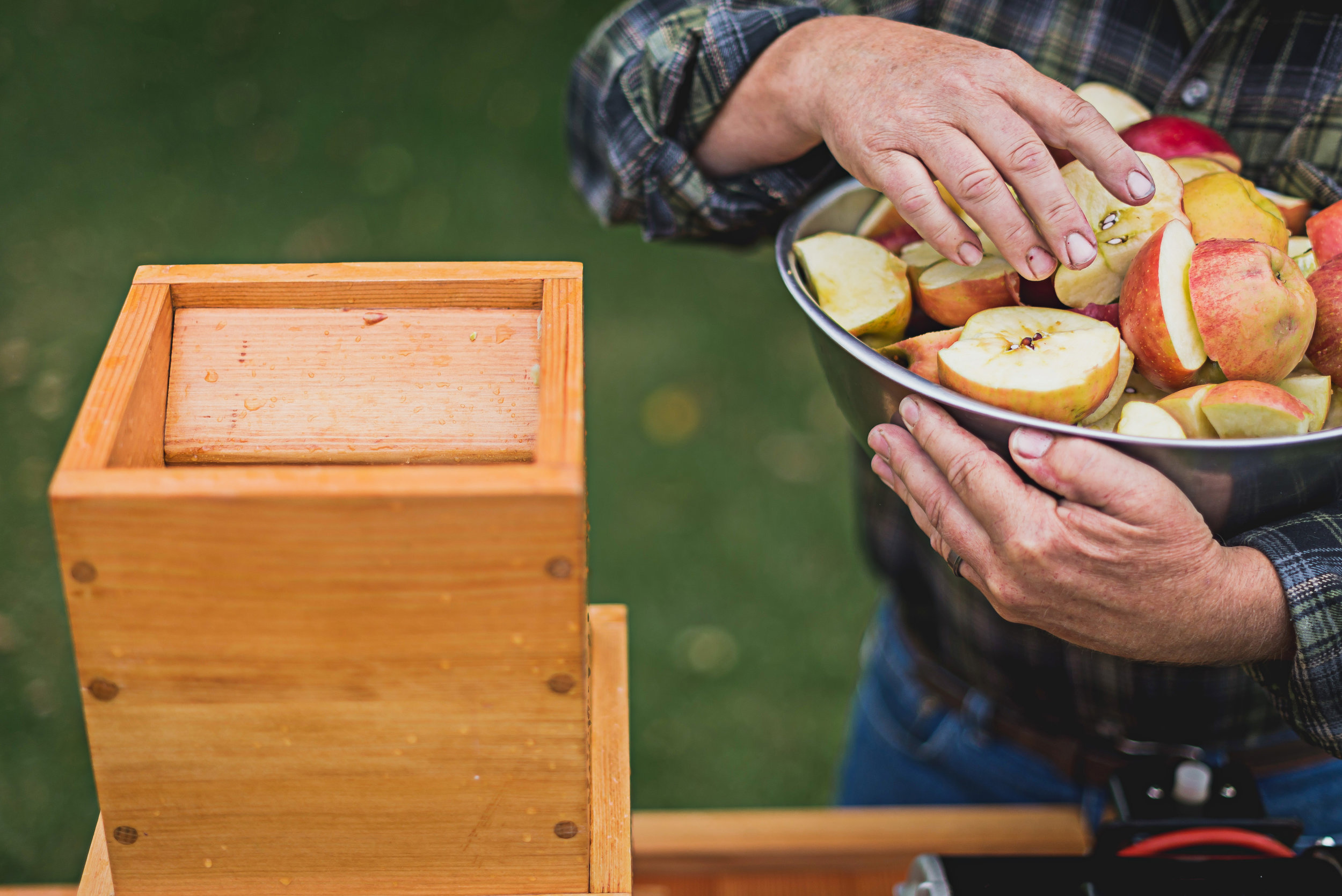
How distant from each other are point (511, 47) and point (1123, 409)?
357 cm

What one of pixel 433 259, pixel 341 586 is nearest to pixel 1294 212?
pixel 341 586

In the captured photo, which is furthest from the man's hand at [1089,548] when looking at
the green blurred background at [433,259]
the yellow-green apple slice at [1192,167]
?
the green blurred background at [433,259]

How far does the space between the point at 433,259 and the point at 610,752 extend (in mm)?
2856

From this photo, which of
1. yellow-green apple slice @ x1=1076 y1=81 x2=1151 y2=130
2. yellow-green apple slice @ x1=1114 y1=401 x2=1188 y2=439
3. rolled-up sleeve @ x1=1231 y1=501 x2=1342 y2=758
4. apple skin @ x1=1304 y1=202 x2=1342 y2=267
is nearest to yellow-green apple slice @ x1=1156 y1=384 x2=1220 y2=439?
yellow-green apple slice @ x1=1114 y1=401 x2=1188 y2=439

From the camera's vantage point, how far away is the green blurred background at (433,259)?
2.38m

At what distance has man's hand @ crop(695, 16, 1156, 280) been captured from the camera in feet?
2.64

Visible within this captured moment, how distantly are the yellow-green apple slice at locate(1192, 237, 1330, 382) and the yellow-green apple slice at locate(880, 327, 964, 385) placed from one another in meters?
0.19

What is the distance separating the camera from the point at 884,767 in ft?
5.15

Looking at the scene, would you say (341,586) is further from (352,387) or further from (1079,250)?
(1079,250)

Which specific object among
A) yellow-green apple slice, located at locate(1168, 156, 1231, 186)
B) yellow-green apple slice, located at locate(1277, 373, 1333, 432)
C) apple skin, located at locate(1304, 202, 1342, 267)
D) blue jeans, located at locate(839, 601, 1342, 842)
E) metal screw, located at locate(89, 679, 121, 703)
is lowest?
blue jeans, located at locate(839, 601, 1342, 842)

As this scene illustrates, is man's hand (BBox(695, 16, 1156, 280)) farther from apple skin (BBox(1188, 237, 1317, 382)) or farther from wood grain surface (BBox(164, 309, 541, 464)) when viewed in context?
wood grain surface (BBox(164, 309, 541, 464))

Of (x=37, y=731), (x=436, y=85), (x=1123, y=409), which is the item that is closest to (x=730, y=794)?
(x=37, y=731)

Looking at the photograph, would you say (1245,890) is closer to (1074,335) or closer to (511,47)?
(1074,335)

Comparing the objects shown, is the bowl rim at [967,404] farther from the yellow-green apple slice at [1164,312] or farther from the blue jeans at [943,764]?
the blue jeans at [943,764]
